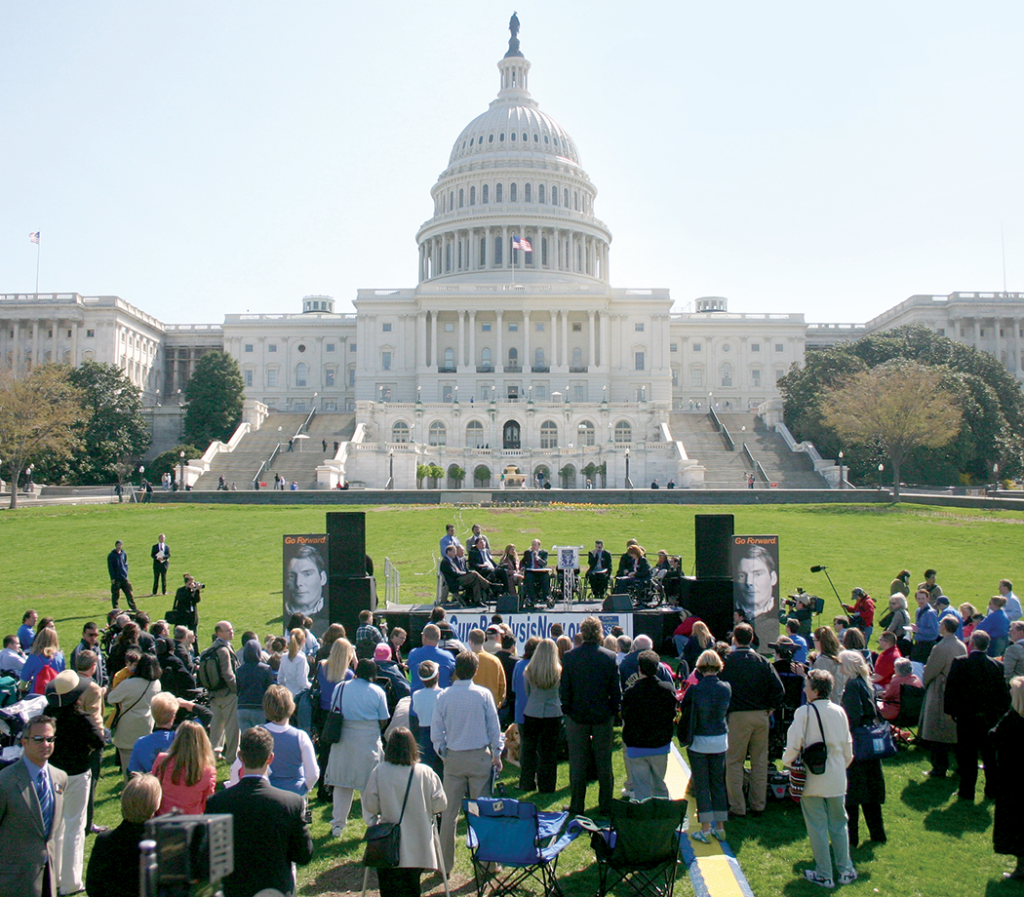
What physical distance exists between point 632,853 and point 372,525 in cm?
3066

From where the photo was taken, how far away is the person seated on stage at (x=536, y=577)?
1841 cm

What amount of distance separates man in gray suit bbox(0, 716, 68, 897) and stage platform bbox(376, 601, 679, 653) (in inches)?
362

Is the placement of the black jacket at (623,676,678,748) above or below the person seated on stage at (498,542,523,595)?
below

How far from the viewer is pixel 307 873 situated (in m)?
8.81

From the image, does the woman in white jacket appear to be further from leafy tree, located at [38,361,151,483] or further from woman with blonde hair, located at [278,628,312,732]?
leafy tree, located at [38,361,151,483]

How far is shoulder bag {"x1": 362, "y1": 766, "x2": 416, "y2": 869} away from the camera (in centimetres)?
721

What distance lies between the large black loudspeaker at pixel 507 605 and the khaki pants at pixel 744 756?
6.76 m

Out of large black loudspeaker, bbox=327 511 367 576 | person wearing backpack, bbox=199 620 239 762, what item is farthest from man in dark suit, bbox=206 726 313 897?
large black loudspeaker, bbox=327 511 367 576

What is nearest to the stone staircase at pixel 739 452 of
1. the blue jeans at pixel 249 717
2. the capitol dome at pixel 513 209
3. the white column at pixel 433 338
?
the white column at pixel 433 338

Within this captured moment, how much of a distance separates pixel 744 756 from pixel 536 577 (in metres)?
8.81

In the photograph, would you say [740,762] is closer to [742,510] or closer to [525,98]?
[742,510]

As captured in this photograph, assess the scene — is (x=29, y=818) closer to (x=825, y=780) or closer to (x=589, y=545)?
(x=825, y=780)

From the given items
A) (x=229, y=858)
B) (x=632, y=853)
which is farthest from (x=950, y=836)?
(x=229, y=858)

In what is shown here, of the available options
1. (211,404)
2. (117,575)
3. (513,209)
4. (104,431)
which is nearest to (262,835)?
(117,575)
